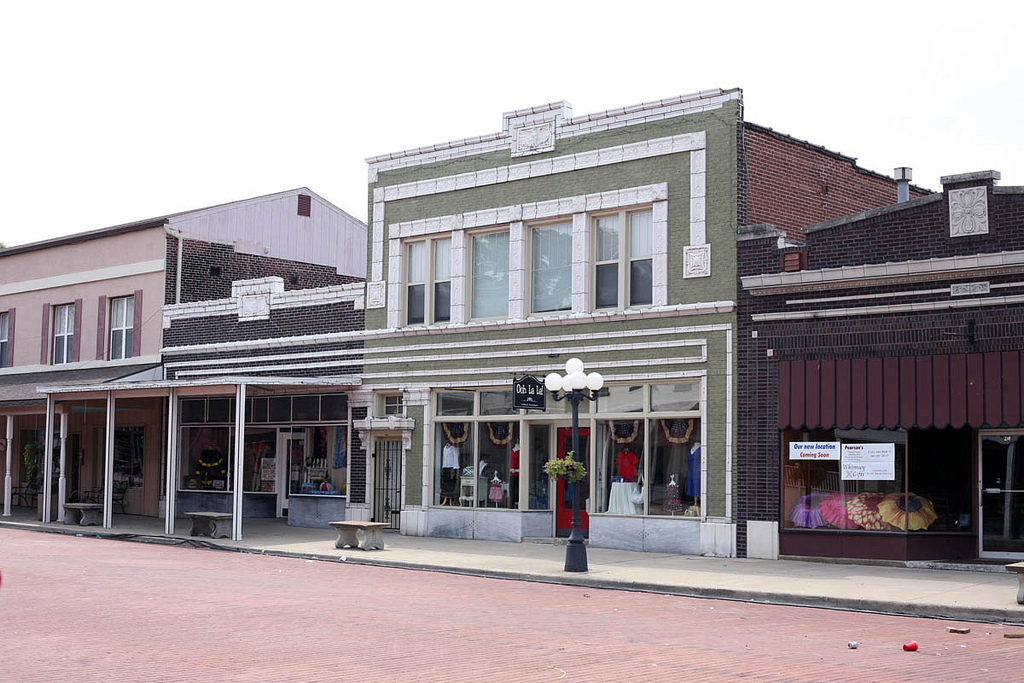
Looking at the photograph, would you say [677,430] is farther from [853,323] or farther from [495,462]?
[495,462]

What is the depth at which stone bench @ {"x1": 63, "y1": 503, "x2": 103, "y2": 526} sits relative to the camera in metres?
27.3

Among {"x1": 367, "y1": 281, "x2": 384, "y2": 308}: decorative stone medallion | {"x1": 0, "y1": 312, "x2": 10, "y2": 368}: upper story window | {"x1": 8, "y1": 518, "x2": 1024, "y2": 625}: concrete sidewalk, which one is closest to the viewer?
{"x1": 8, "y1": 518, "x2": 1024, "y2": 625}: concrete sidewalk

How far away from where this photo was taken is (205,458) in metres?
31.0

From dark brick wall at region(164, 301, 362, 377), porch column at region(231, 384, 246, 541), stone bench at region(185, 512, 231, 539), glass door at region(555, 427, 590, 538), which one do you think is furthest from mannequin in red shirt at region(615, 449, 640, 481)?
stone bench at region(185, 512, 231, 539)

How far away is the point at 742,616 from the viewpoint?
13742mm

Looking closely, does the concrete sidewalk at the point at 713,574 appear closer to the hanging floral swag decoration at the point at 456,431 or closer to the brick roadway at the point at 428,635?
the brick roadway at the point at 428,635

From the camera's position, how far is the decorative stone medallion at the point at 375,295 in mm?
25609

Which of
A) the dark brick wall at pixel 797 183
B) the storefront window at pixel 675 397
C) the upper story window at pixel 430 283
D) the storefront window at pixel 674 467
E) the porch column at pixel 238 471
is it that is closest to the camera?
the storefront window at pixel 674 467

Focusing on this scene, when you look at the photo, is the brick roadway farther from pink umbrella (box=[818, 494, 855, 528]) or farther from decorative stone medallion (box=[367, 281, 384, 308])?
decorative stone medallion (box=[367, 281, 384, 308])

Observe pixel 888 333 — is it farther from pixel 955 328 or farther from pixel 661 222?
pixel 661 222

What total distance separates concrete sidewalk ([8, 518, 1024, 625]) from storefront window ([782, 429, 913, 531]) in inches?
30.1

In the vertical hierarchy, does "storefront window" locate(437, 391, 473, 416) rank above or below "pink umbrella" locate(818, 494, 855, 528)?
above

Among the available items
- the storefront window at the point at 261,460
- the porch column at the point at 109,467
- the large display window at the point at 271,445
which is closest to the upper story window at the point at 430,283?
the large display window at the point at 271,445

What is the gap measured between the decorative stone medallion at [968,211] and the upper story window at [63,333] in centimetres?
2432
